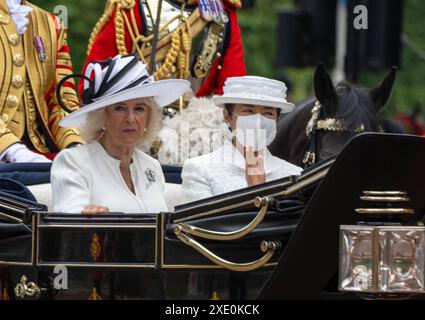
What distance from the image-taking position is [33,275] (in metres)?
6.24

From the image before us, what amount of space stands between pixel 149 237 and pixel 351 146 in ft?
3.32

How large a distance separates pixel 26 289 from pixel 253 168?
3.76ft

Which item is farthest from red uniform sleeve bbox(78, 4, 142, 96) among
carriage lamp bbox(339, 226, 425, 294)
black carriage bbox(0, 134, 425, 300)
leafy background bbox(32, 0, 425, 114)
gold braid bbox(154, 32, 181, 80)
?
leafy background bbox(32, 0, 425, 114)

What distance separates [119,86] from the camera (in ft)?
21.7

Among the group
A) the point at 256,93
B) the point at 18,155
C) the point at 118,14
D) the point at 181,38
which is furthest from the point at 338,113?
the point at 18,155

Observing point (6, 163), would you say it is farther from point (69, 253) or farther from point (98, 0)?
point (98, 0)

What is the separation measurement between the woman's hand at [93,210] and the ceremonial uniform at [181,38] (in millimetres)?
2323

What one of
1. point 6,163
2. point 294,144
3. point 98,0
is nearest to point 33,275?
point 6,163

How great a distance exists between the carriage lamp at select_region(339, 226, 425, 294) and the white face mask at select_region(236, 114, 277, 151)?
48.7 inches

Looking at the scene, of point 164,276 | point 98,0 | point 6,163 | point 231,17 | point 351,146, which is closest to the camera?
point 351,146

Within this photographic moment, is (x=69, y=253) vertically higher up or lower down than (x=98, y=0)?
lower down

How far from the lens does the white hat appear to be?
6.77 meters

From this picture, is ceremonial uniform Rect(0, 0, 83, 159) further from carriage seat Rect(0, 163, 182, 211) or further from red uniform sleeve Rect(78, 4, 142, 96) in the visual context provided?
carriage seat Rect(0, 163, 182, 211)

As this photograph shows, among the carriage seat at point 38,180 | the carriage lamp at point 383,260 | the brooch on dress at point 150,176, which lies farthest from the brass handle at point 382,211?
the carriage seat at point 38,180
